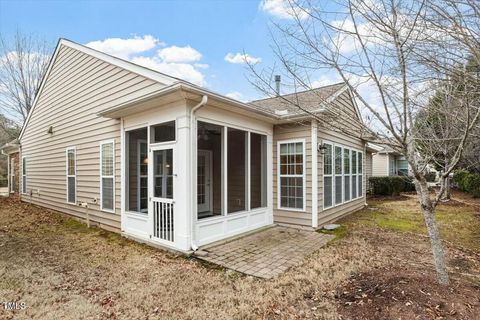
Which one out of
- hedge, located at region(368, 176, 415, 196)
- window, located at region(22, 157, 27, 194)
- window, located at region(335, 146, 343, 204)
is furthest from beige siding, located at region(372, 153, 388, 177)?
window, located at region(22, 157, 27, 194)

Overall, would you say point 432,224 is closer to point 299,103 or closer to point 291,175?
point 299,103

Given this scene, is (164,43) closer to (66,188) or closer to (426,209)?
(66,188)

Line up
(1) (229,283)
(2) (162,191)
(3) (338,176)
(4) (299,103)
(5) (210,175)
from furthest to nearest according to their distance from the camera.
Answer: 1. (5) (210,175)
2. (3) (338,176)
3. (2) (162,191)
4. (4) (299,103)
5. (1) (229,283)

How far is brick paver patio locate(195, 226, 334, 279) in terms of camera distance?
4352 millimetres

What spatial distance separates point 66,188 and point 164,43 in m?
10.4

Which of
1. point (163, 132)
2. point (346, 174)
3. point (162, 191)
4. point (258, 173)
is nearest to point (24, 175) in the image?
point (163, 132)

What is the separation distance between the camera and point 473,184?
14508mm

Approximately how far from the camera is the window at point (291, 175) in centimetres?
692

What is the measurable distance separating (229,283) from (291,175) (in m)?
3.83

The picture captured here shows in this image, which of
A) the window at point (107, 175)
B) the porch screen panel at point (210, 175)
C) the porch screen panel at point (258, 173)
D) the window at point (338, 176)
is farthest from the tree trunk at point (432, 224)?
the window at point (107, 175)

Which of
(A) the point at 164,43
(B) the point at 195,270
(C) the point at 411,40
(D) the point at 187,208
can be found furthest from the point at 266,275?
(A) the point at 164,43

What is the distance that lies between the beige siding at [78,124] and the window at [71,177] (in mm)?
244

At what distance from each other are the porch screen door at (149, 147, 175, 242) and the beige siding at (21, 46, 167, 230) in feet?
4.99

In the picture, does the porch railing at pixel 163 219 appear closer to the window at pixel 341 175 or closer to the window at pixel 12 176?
the window at pixel 341 175
